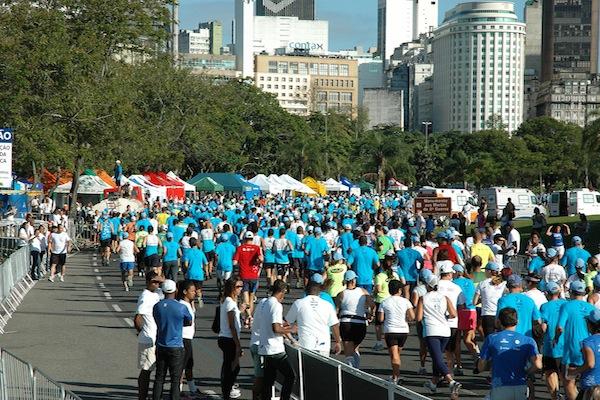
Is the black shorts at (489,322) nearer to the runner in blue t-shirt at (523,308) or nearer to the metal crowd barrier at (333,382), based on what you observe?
the runner in blue t-shirt at (523,308)

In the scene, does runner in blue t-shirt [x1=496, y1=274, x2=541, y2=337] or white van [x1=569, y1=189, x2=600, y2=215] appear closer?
runner in blue t-shirt [x1=496, y1=274, x2=541, y2=337]

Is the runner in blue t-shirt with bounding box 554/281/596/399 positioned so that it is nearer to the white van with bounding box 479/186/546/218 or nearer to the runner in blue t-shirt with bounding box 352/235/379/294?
the runner in blue t-shirt with bounding box 352/235/379/294

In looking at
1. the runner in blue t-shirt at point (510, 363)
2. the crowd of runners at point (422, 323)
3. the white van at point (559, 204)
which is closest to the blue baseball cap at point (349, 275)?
the crowd of runners at point (422, 323)

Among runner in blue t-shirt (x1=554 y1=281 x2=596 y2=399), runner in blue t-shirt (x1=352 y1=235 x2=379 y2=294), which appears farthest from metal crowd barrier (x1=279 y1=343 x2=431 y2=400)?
runner in blue t-shirt (x1=352 y1=235 x2=379 y2=294)

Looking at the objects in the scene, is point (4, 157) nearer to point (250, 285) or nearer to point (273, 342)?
point (250, 285)

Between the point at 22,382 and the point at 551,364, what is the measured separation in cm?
523

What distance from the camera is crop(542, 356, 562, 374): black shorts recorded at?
11758mm

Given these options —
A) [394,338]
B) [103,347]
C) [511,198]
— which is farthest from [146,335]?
[511,198]

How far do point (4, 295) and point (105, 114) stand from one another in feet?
68.8

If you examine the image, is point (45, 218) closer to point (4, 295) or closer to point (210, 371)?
point (4, 295)

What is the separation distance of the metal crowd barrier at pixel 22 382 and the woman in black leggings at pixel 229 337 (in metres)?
2.87

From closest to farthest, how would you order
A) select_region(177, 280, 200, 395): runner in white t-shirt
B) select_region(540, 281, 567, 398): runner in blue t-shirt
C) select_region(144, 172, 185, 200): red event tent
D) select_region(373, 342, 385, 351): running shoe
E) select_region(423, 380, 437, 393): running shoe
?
select_region(540, 281, 567, 398): runner in blue t-shirt → select_region(177, 280, 200, 395): runner in white t-shirt → select_region(423, 380, 437, 393): running shoe → select_region(373, 342, 385, 351): running shoe → select_region(144, 172, 185, 200): red event tent

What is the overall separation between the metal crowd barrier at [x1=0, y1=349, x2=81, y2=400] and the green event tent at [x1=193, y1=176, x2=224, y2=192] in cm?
5469

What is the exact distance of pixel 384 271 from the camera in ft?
55.2
